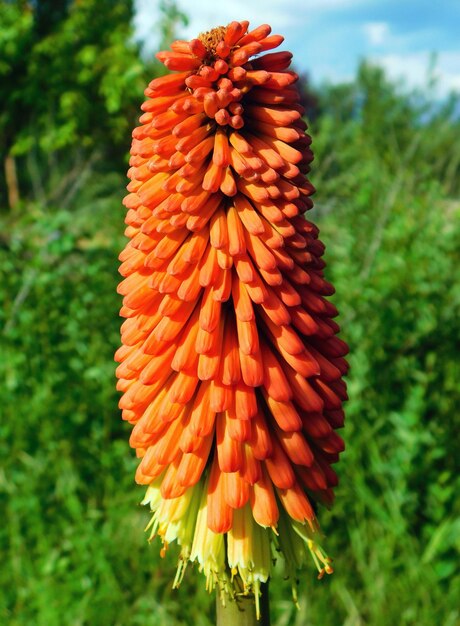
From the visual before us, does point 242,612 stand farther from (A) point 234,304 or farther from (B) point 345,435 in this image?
(B) point 345,435

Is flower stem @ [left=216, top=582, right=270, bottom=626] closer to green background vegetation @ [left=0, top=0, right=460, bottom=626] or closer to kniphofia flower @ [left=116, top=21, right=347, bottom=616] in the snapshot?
kniphofia flower @ [left=116, top=21, right=347, bottom=616]

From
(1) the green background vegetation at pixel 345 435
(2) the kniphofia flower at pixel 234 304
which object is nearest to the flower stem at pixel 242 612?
(2) the kniphofia flower at pixel 234 304

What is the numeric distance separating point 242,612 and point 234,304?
2.52ft

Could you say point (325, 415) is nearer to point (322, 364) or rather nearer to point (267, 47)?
point (322, 364)

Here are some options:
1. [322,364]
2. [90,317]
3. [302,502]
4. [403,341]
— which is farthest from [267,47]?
[90,317]

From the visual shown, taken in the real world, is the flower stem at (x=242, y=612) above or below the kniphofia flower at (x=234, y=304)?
below

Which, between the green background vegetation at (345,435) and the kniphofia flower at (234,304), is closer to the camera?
the kniphofia flower at (234,304)

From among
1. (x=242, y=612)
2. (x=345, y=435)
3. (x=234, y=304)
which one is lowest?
(x=345, y=435)

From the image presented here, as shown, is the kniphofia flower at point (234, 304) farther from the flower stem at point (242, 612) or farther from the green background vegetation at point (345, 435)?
the green background vegetation at point (345, 435)

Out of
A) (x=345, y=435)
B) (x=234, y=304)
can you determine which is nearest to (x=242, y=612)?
(x=234, y=304)

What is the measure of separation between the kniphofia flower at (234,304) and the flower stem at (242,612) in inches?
1.8

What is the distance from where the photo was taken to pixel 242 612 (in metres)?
1.59

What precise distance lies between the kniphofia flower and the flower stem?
1.8 inches

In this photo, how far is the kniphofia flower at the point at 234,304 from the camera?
1.65 m
